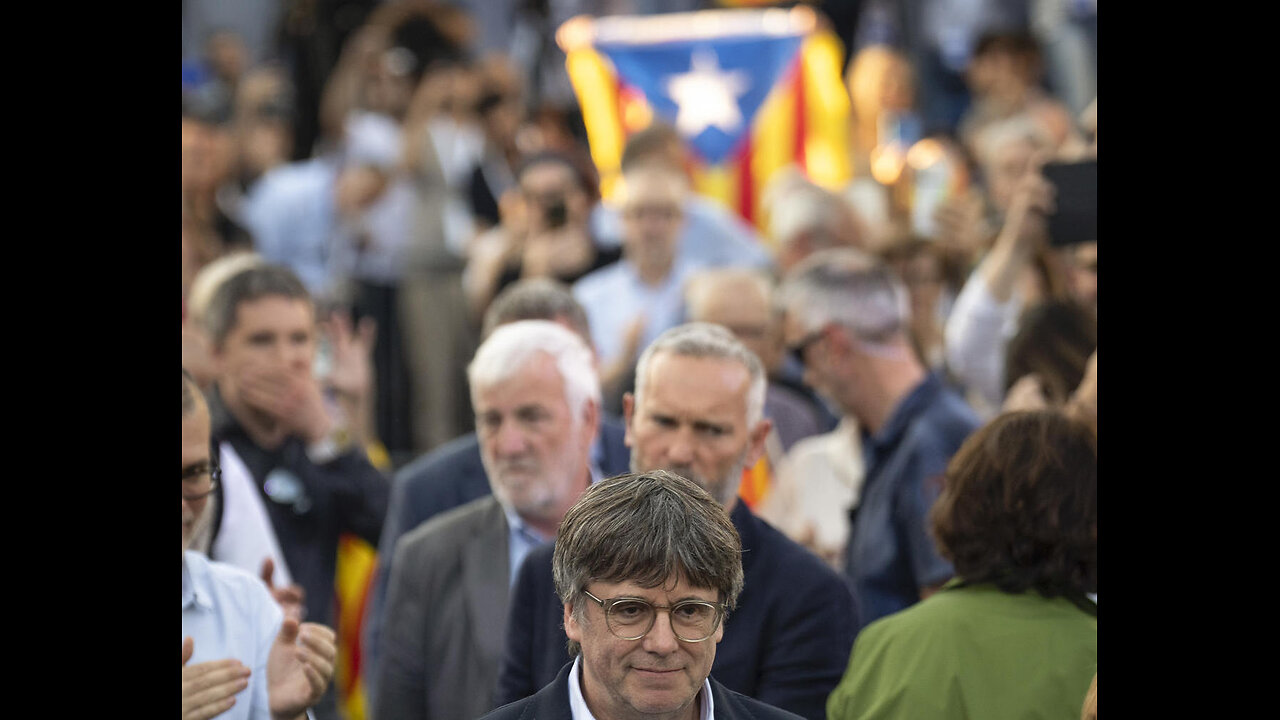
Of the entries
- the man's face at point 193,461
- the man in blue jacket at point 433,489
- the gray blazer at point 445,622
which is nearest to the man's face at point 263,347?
the man in blue jacket at point 433,489

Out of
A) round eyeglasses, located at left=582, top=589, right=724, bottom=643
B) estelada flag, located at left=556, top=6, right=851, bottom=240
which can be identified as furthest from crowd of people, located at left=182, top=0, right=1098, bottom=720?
estelada flag, located at left=556, top=6, right=851, bottom=240

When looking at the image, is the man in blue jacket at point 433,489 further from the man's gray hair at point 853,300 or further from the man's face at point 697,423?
the man's gray hair at point 853,300

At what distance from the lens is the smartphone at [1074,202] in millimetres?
5238

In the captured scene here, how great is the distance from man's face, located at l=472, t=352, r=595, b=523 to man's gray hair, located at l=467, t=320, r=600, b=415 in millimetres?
16

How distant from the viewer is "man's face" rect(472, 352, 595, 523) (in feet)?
13.8

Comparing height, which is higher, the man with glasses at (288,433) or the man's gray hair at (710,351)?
the man's gray hair at (710,351)

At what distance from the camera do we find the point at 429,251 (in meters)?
9.71

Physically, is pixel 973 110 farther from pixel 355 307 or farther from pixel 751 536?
pixel 751 536

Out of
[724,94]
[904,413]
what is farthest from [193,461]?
[724,94]

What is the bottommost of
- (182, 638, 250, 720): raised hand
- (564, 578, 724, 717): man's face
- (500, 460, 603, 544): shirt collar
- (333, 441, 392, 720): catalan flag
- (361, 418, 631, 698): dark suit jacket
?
(333, 441, 392, 720): catalan flag

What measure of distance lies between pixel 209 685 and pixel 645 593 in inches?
40.6

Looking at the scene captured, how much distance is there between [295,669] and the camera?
3461 mm

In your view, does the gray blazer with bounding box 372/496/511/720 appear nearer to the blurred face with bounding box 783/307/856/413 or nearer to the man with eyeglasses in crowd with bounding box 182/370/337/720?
the man with eyeglasses in crowd with bounding box 182/370/337/720

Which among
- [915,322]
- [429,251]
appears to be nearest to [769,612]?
[915,322]
